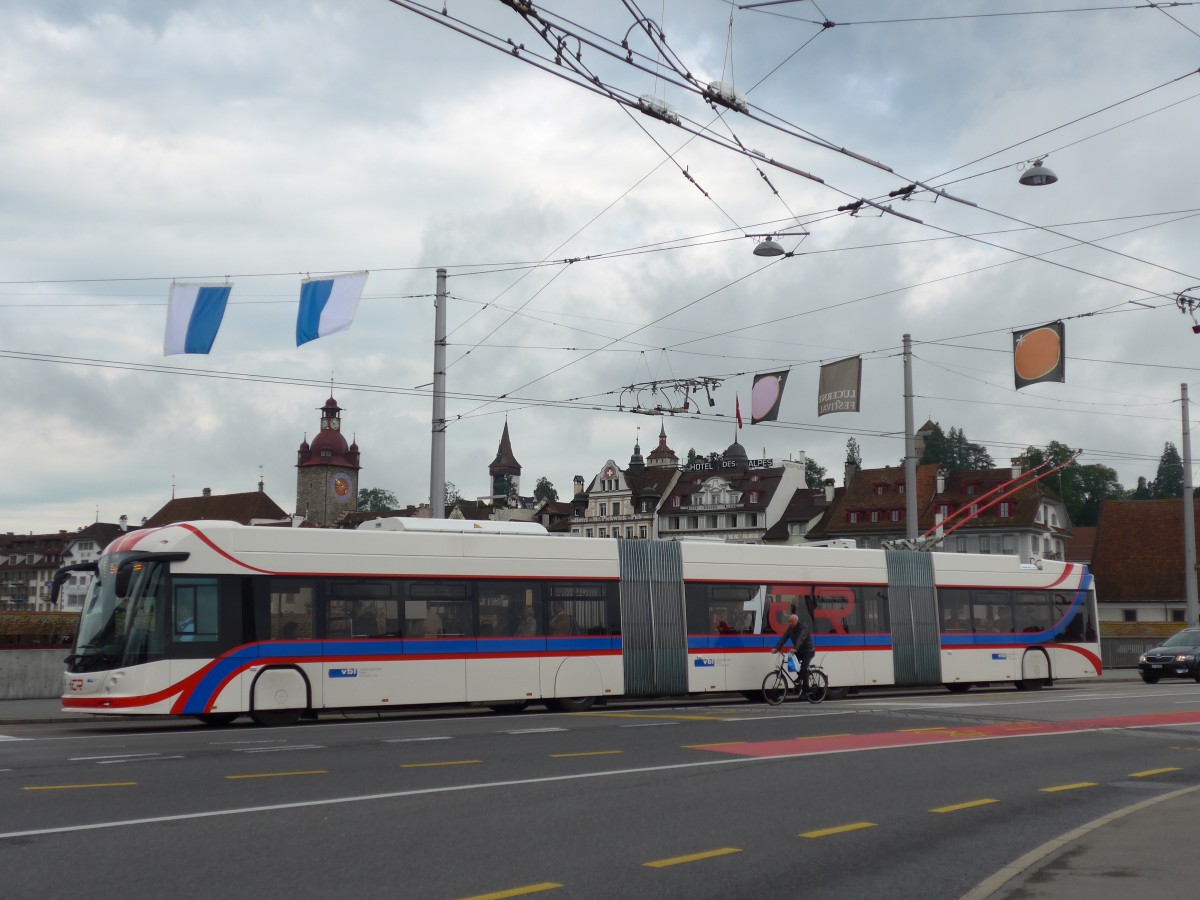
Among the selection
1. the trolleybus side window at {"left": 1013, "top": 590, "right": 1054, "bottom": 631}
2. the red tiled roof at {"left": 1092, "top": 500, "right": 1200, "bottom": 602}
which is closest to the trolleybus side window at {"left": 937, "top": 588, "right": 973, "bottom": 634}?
the trolleybus side window at {"left": 1013, "top": 590, "right": 1054, "bottom": 631}

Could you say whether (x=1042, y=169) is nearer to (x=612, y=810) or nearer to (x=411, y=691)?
(x=411, y=691)

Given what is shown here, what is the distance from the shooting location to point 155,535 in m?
19.1

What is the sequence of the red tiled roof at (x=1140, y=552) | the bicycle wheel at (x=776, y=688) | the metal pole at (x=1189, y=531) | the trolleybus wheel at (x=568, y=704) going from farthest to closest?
the red tiled roof at (x=1140, y=552)
the metal pole at (x=1189, y=531)
the bicycle wheel at (x=776, y=688)
the trolleybus wheel at (x=568, y=704)

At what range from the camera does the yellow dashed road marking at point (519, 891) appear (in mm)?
6895

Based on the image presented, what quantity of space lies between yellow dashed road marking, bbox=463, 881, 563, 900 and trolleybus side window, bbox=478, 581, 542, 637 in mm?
14344

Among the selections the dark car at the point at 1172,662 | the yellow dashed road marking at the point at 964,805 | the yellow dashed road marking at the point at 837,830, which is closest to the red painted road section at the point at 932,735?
the yellow dashed road marking at the point at 964,805

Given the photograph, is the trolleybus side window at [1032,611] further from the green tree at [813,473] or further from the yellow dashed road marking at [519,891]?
the green tree at [813,473]

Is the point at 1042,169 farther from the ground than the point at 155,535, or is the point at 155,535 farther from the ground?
the point at 1042,169

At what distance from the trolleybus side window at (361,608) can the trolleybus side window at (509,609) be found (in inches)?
64.1

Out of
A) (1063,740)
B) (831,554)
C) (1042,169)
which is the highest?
(1042,169)

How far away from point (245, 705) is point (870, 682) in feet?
45.2

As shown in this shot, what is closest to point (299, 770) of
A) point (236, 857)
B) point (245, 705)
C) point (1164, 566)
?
point (236, 857)

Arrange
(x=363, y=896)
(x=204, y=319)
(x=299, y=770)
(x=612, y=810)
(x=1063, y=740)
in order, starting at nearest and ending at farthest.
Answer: (x=363, y=896) → (x=612, y=810) → (x=299, y=770) → (x=1063, y=740) → (x=204, y=319)

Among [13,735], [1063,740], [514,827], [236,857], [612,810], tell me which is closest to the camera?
[236,857]
